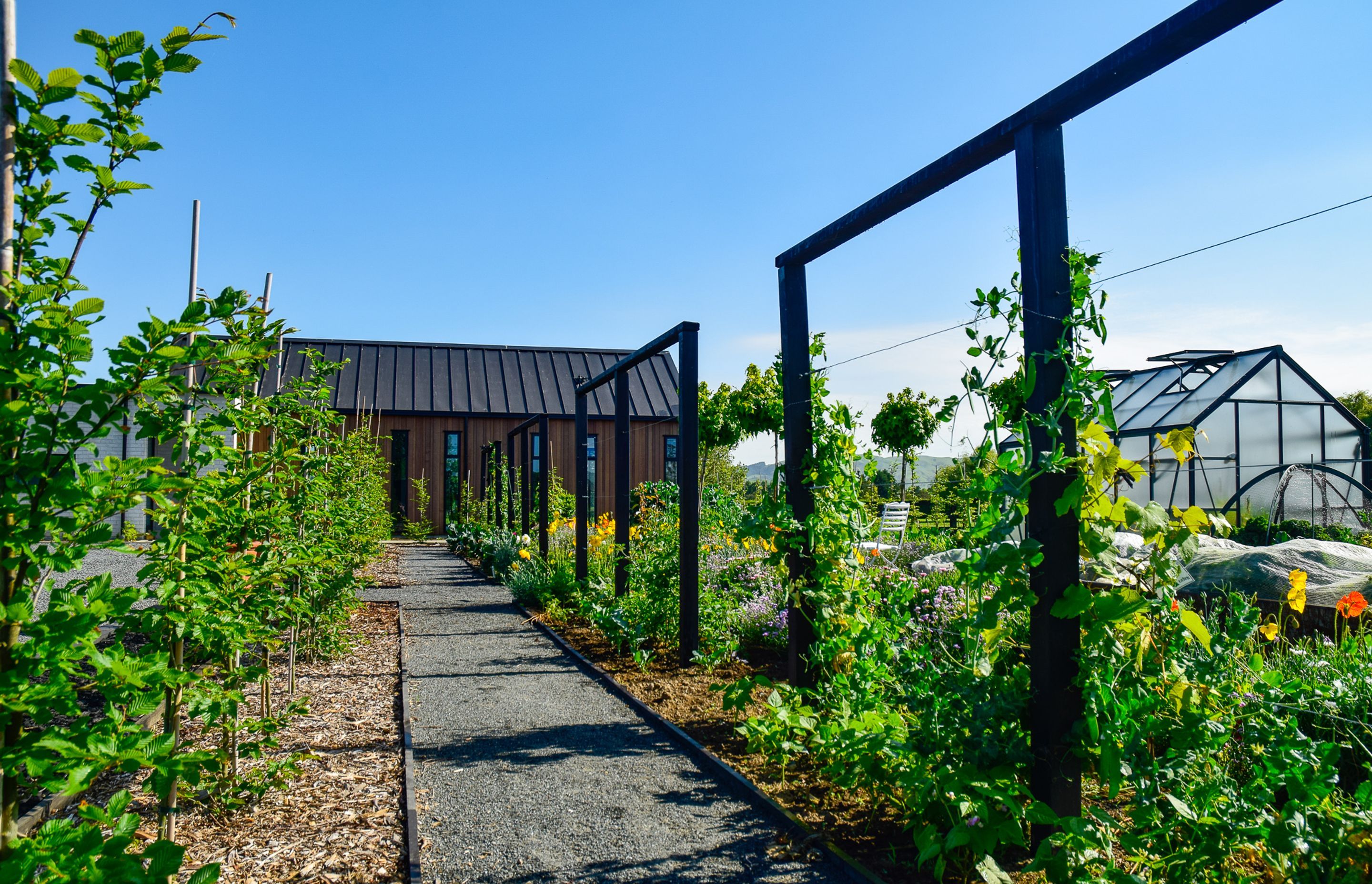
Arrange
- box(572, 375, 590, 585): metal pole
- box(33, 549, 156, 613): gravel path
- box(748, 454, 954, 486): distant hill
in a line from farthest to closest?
1. box(33, 549, 156, 613): gravel path
2. box(572, 375, 590, 585): metal pole
3. box(748, 454, 954, 486): distant hill

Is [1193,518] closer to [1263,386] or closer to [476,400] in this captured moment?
[1263,386]

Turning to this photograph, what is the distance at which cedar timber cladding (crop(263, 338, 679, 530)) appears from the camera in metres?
22.5

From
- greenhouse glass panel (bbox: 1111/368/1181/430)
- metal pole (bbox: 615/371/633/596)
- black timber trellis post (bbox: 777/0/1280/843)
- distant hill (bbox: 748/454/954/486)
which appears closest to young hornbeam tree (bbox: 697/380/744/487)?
distant hill (bbox: 748/454/954/486)

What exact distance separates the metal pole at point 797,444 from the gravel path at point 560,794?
835 millimetres

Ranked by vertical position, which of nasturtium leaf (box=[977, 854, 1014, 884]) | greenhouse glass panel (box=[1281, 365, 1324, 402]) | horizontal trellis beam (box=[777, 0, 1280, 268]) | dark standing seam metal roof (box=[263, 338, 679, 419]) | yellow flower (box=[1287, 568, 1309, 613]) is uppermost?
dark standing seam metal roof (box=[263, 338, 679, 419])

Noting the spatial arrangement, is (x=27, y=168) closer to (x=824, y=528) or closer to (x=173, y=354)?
(x=173, y=354)

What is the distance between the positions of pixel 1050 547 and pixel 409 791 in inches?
106

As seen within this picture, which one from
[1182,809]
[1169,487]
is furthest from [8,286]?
[1169,487]

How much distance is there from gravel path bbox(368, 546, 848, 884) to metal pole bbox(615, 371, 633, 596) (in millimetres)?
1339

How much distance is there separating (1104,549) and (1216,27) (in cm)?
153

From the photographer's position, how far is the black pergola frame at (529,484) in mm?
10526

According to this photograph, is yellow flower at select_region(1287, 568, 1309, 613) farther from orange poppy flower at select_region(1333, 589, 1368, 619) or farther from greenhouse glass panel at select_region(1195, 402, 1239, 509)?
greenhouse glass panel at select_region(1195, 402, 1239, 509)

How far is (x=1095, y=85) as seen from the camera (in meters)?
2.61

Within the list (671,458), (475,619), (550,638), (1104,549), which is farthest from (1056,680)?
(671,458)
